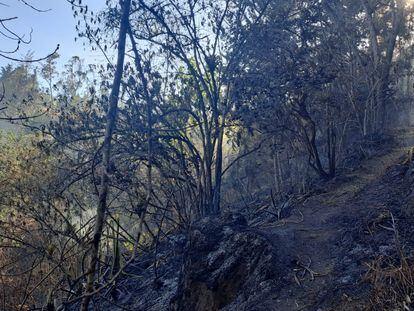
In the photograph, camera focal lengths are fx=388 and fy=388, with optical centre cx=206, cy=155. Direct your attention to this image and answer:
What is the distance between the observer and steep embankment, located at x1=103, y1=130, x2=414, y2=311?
3752mm

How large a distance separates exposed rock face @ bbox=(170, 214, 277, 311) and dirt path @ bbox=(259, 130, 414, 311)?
0.27m

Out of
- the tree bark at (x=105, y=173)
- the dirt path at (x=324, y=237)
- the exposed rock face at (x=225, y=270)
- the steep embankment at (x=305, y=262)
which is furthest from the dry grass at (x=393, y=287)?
the tree bark at (x=105, y=173)

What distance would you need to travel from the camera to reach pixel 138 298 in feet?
22.4

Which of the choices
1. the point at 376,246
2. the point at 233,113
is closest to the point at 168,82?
the point at 233,113

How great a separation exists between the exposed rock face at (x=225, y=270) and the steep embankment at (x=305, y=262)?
0.04 ft

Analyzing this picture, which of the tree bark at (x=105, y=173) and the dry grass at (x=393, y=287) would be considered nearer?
the dry grass at (x=393, y=287)

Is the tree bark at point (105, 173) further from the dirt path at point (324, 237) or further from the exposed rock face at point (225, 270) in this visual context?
the dirt path at point (324, 237)

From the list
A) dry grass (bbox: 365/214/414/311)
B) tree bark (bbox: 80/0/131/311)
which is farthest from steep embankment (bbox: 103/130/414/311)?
tree bark (bbox: 80/0/131/311)

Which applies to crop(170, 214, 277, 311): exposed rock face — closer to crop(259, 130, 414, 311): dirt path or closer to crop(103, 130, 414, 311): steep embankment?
crop(103, 130, 414, 311): steep embankment

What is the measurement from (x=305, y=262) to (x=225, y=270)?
3.46ft

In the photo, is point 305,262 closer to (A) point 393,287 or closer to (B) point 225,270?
(B) point 225,270

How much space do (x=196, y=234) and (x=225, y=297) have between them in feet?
3.58

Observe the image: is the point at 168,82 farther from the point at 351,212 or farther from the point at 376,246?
the point at 376,246

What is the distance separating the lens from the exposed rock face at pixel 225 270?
187 inches
